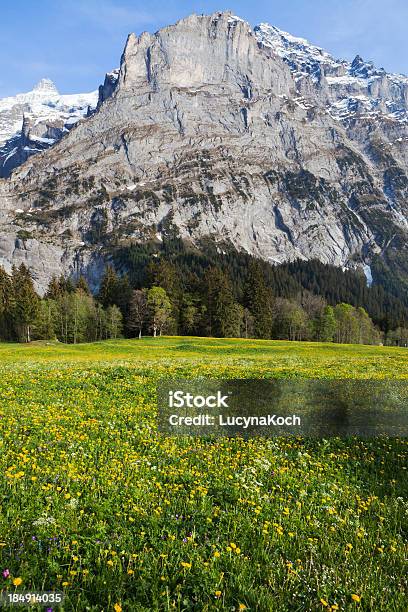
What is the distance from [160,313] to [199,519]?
85.9 m

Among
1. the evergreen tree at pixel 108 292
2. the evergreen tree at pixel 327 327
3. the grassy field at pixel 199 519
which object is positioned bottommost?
the grassy field at pixel 199 519

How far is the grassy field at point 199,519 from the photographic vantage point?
5.39 meters

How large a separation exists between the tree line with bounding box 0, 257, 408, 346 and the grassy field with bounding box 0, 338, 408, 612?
82.1 m

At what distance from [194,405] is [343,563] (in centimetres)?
922

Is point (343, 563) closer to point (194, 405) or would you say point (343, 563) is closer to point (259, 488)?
point (259, 488)

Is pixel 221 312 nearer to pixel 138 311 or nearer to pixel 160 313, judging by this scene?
pixel 160 313

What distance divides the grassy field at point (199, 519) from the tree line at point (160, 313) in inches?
3231

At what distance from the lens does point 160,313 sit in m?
92.4

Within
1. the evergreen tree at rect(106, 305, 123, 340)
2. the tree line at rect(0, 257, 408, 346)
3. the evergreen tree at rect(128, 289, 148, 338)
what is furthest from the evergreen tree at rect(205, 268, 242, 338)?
the evergreen tree at rect(106, 305, 123, 340)

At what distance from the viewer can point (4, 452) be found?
9.66 m

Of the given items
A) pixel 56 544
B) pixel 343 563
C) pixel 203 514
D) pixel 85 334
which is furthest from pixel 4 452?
pixel 85 334

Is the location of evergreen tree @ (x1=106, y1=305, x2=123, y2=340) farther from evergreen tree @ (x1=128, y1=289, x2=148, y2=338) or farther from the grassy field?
the grassy field

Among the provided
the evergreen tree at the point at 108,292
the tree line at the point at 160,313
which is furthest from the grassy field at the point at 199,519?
the evergreen tree at the point at 108,292

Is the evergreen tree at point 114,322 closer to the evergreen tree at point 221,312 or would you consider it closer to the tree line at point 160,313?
the tree line at point 160,313
